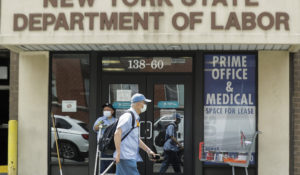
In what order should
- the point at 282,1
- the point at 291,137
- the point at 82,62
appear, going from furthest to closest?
the point at 82,62, the point at 291,137, the point at 282,1

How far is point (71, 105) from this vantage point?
10.4 meters

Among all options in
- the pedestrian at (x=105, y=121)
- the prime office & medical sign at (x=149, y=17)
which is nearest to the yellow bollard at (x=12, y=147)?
the pedestrian at (x=105, y=121)

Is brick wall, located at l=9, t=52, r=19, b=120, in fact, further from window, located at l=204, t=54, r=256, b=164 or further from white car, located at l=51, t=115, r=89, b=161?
window, located at l=204, t=54, r=256, b=164

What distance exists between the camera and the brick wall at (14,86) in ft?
34.5

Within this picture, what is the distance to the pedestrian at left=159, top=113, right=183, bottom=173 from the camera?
33.9 feet

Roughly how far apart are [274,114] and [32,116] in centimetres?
492

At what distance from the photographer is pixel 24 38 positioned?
9266 millimetres

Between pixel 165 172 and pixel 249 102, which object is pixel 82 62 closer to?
pixel 165 172

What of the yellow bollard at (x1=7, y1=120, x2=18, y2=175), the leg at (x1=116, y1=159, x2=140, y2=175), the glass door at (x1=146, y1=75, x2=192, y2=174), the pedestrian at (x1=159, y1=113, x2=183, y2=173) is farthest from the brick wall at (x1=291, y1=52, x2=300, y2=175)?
the yellow bollard at (x1=7, y1=120, x2=18, y2=175)

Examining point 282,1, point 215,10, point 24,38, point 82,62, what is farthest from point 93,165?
point 282,1

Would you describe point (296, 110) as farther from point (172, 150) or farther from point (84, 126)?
point (84, 126)

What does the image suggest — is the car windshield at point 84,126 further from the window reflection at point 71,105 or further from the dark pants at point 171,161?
the dark pants at point 171,161

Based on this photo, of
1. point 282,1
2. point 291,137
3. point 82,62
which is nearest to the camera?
point 282,1

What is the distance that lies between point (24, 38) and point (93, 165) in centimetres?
293
